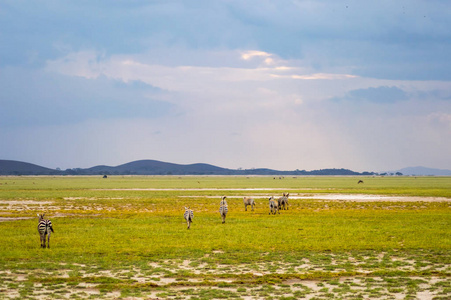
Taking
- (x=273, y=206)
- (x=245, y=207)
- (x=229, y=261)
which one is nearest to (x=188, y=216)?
A: (x=229, y=261)

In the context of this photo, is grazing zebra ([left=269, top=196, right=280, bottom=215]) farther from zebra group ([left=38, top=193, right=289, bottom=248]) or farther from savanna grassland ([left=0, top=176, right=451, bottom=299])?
savanna grassland ([left=0, top=176, right=451, bottom=299])

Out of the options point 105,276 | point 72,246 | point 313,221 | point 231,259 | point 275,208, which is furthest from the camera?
point 275,208

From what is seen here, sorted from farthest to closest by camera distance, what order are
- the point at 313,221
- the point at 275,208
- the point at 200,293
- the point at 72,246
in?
the point at 275,208, the point at 313,221, the point at 72,246, the point at 200,293

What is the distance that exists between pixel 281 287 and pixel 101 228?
16672 mm

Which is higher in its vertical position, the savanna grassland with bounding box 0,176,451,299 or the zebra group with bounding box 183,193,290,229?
the zebra group with bounding box 183,193,290,229

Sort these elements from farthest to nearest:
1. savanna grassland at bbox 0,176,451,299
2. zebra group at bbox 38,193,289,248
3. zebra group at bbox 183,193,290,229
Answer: zebra group at bbox 183,193,290,229 → zebra group at bbox 38,193,289,248 → savanna grassland at bbox 0,176,451,299

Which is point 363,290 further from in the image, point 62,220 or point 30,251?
point 62,220

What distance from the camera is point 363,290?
44.8 ft

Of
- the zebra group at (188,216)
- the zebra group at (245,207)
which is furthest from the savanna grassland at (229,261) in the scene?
the zebra group at (245,207)

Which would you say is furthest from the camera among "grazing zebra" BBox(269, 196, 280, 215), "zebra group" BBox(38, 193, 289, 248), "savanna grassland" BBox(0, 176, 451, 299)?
"grazing zebra" BBox(269, 196, 280, 215)

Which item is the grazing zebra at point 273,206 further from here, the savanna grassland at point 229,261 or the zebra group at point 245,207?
the savanna grassland at point 229,261

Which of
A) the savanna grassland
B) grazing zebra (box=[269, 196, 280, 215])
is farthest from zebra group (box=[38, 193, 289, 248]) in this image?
the savanna grassland

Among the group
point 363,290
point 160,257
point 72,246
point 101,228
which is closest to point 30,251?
point 72,246

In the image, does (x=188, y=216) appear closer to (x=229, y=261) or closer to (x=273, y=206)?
(x=229, y=261)
